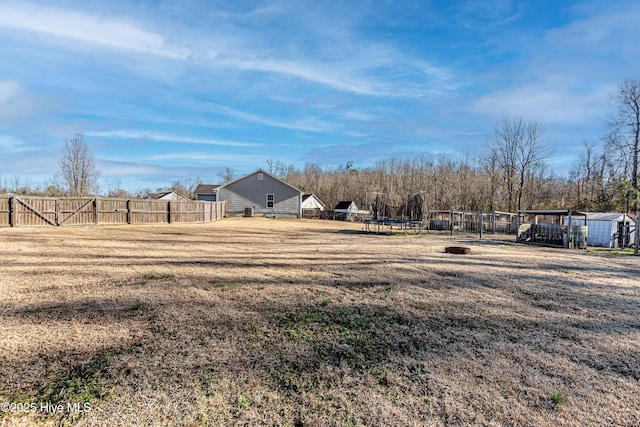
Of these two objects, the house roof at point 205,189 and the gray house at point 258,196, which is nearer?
the gray house at point 258,196

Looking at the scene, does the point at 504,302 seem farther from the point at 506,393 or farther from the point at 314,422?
the point at 314,422

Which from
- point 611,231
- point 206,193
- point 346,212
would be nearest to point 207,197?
point 206,193

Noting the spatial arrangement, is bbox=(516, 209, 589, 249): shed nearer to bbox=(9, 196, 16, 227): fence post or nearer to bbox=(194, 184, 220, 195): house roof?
bbox=(9, 196, 16, 227): fence post

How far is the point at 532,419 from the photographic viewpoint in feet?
8.95

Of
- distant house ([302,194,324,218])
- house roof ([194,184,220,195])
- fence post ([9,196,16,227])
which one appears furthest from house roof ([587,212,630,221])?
house roof ([194,184,220,195])

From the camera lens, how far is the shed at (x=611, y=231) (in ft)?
61.6

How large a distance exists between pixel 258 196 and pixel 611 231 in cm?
2833

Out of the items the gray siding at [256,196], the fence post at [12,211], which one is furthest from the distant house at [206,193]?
the fence post at [12,211]

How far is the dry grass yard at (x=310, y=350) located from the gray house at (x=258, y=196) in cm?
2873

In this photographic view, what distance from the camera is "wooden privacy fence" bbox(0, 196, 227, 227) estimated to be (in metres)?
17.3

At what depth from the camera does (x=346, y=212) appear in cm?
4556

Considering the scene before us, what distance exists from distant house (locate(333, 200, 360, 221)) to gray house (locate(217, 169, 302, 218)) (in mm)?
10602

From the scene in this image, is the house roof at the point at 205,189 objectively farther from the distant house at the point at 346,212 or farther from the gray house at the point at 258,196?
the distant house at the point at 346,212

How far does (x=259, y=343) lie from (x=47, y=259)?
25.2 ft
